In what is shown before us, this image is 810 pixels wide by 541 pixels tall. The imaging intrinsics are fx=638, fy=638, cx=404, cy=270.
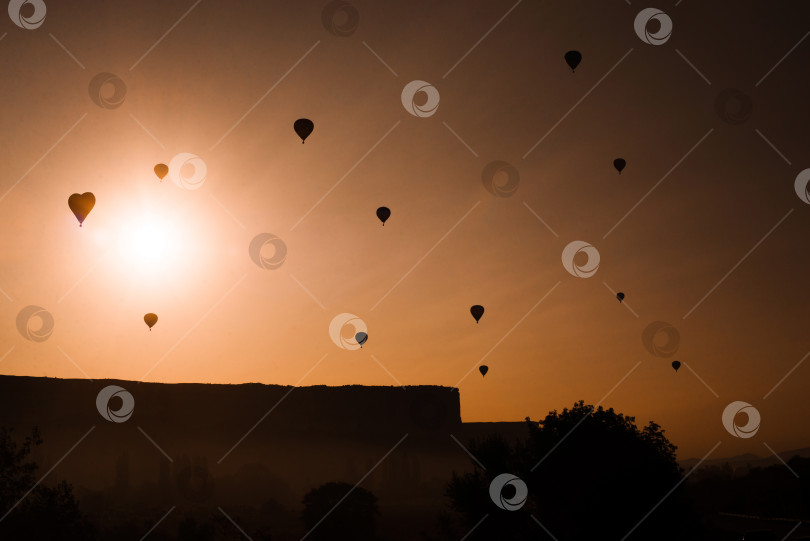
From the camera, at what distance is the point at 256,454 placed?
588 feet

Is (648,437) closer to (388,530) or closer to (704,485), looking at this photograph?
(388,530)

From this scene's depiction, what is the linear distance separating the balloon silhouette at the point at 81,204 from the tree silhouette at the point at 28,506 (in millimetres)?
14694

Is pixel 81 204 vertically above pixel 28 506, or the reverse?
pixel 81 204

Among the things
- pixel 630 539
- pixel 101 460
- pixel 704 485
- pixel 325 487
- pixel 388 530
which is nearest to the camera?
pixel 630 539

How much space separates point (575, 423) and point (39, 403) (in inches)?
6373

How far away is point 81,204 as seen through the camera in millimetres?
43812

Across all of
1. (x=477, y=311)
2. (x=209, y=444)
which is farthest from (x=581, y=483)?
(x=209, y=444)

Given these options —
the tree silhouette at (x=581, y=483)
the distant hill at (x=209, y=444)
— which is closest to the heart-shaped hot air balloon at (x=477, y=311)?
the tree silhouette at (x=581, y=483)

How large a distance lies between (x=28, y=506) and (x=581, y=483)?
1497 inches

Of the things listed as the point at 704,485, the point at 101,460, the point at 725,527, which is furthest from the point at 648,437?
the point at 101,460

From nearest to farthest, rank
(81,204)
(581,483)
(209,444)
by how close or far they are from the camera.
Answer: (581,483) → (81,204) → (209,444)

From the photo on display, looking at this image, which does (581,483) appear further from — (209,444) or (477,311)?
(209,444)

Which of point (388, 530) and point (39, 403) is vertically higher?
point (39, 403)

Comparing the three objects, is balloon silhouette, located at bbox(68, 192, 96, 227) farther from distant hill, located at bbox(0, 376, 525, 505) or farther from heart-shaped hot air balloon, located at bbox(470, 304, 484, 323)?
distant hill, located at bbox(0, 376, 525, 505)
